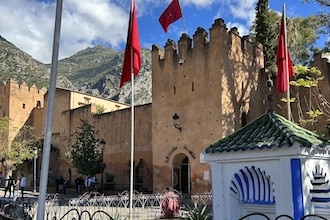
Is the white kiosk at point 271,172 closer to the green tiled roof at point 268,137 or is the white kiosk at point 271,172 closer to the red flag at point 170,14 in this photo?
the green tiled roof at point 268,137

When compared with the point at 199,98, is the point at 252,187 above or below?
below

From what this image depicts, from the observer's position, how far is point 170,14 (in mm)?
12305

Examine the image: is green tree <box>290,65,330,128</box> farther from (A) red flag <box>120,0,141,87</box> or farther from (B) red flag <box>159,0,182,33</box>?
(A) red flag <box>120,0,141,87</box>

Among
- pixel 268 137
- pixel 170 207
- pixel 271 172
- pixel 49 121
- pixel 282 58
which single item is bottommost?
pixel 170 207

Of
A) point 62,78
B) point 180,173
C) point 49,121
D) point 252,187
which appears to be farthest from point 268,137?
point 62,78

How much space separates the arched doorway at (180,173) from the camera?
967 inches

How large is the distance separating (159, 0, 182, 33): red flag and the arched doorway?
521 inches

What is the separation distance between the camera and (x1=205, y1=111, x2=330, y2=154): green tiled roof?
5.89m

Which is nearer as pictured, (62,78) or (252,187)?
(252,187)

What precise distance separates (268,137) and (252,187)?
2.95ft

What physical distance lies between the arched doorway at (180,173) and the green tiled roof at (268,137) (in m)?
17.7

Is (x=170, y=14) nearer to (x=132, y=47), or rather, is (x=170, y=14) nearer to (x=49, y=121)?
(x=132, y=47)

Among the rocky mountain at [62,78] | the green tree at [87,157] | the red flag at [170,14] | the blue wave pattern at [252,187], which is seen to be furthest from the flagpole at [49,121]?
the rocky mountain at [62,78]

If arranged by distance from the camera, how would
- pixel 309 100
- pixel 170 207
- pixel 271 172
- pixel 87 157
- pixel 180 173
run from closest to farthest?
pixel 271 172, pixel 170 207, pixel 309 100, pixel 180 173, pixel 87 157
